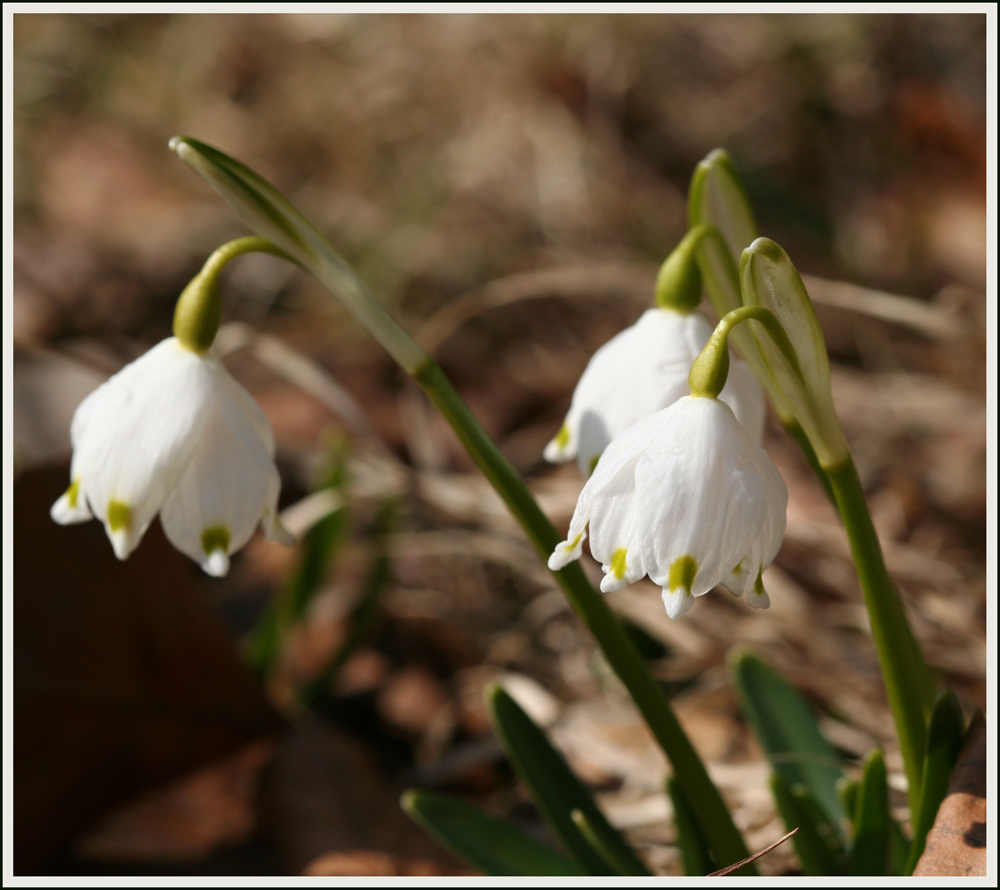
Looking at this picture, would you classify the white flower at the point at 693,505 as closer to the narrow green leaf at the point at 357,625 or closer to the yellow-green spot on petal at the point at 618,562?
the yellow-green spot on petal at the point at 618,562

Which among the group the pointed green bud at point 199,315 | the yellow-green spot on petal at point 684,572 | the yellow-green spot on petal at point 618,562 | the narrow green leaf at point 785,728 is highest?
the pointed green bud at point 199,315

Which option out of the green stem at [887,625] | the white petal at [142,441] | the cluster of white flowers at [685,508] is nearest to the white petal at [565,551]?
the cluster of white flowers at [685,508]

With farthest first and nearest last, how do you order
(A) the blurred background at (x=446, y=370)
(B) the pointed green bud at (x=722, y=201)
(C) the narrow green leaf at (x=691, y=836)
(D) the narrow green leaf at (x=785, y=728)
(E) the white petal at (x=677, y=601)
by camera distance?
(A) the blurred background at (x=446, y=370) → (D) the narrow green leaf at (x=785, y=728) → (C) the narrow green leaf at (x=691, y=836) → (B) the pointed green bud at (x=722, y=201) → (E) the white petal at (x=677, y=601)

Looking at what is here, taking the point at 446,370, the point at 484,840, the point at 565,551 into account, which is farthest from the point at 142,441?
the point at 446,370

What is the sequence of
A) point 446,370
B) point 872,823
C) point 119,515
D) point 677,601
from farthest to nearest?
1. point 446,370
2. point 872,823
3. point 119,515
4. point 677,601

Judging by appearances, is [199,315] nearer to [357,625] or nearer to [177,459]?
[177,459]

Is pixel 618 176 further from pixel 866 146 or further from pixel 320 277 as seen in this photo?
pixel 320 277
